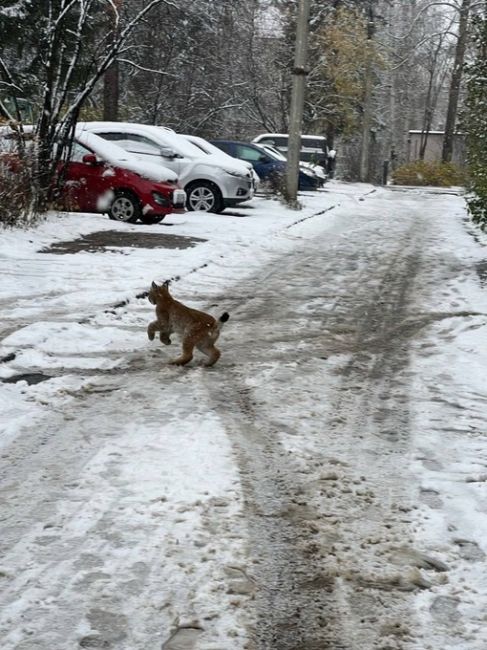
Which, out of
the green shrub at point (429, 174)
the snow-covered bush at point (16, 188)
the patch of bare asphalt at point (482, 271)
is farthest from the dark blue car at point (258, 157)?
the green shrub at point (429, 174)

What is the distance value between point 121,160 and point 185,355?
28.8ft

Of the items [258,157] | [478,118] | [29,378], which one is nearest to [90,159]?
[478,118]

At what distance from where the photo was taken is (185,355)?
19.4 feet

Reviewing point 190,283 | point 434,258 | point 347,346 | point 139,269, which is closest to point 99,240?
point 139,269

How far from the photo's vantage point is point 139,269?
31.9 ft

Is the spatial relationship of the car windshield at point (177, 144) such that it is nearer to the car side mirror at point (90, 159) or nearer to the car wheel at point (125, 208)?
the car wheel at point (125, 208)

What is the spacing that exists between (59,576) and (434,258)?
33.4 ft

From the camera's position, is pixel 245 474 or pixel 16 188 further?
pixel 16 188

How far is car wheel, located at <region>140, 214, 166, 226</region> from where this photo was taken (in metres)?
14.5

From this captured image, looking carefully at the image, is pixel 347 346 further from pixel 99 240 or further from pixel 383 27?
pixel 383 27

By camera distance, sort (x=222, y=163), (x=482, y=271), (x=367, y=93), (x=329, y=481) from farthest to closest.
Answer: (x=367, y=93) → (x=222, y=163) → (x=482, y=271) → (x=329, y=481)

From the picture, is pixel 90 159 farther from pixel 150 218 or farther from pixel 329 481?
pixel 329 481

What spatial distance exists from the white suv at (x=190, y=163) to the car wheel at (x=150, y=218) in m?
2.27

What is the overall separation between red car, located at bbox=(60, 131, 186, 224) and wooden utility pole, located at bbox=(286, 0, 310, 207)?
546 cm
